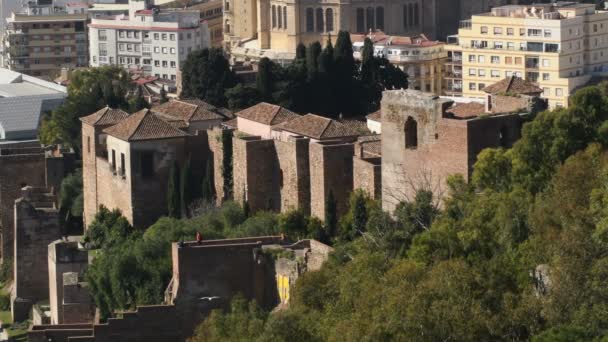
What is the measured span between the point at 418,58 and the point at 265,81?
120 feet

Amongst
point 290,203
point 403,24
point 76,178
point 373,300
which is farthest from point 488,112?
point 403,24

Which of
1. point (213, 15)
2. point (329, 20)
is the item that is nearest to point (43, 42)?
point (213, 15)

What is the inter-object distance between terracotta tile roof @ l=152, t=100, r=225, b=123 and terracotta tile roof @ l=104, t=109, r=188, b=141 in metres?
1.89

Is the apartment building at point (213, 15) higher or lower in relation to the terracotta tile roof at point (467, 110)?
lower

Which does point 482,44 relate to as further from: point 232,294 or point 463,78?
point 232,294

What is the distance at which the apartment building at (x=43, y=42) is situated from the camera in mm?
121250

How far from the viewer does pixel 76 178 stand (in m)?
68.3

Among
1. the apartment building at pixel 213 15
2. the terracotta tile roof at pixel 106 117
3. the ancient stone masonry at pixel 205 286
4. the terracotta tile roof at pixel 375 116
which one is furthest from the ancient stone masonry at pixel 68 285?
the apartment building at pixel 213 15

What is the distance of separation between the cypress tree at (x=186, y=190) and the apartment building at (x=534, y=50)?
39626 mm

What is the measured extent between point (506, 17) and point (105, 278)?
5075 centimetres

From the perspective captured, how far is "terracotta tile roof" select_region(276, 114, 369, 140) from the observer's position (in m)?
59.6

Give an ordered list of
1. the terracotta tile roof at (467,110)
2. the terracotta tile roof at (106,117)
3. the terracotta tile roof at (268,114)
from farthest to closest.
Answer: the terracotta tile roof at (106,117) < the terracotta tile roof at (268,114) < the terracotta tile roof at (467,110)

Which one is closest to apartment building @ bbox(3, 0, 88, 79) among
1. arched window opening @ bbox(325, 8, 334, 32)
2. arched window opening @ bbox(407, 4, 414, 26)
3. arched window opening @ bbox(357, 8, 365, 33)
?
arched window opening @ bbox(325, 8, 334, 32)

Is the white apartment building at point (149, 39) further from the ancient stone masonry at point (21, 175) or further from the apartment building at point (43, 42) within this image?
the ancient stone masonry at point (21, 175)
